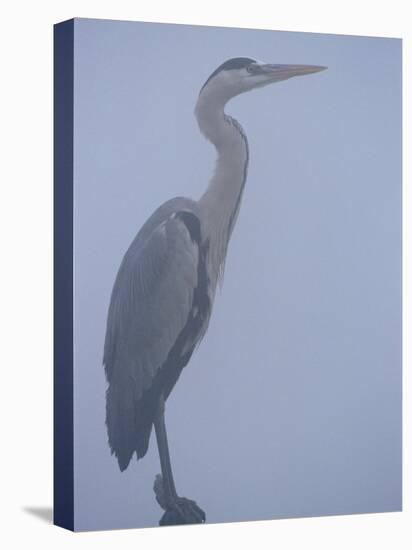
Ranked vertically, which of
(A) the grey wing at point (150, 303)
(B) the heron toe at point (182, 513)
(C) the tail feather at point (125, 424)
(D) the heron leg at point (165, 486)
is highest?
(A) the grey wing at point (150, 303)

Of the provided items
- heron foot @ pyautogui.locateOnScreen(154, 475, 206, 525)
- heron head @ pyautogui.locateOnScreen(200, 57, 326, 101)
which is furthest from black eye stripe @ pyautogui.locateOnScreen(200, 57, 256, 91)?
heron foot @ pyautogui.locateOnScreen(154, 475, 206, 525)

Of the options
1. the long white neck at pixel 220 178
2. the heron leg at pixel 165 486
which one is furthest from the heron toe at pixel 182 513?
the long white neck at pixel 220 178

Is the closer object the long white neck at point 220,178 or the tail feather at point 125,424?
the tail feather at point 125,424

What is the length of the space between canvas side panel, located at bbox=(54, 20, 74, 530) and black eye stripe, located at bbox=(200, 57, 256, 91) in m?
0.78

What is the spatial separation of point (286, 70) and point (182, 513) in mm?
2493

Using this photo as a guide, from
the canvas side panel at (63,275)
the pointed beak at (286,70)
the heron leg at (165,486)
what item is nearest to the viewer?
the canvas side panel at (63,275)

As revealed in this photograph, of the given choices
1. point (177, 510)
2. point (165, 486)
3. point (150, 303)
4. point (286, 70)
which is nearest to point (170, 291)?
point (150, 303)

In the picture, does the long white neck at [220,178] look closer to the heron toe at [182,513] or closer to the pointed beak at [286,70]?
the pointed beak at [286,70]

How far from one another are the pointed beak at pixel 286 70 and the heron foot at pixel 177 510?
7.50 feet

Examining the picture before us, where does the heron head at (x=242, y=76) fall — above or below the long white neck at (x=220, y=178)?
above

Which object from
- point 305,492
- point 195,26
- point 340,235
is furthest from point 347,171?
point 305,492

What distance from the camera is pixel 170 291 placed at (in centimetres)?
950

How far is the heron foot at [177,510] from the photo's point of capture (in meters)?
9.48

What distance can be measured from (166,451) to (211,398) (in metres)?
0.38
